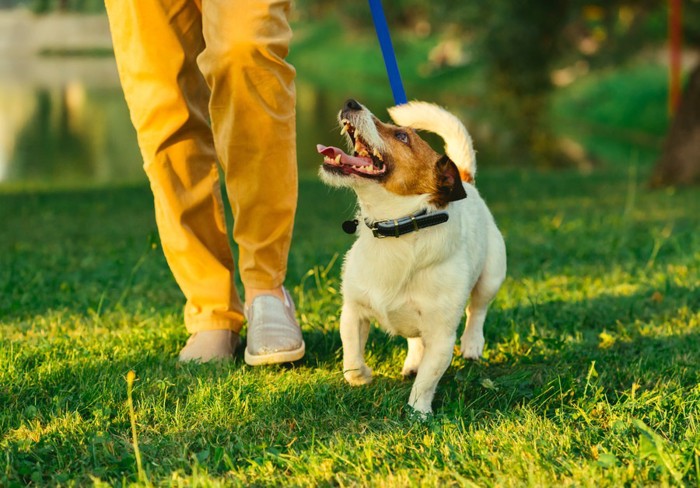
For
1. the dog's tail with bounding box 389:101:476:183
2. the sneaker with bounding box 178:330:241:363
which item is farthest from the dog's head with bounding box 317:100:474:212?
the sneaker with bounding box 178:330:241:363

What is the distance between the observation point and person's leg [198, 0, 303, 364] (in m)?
3.22

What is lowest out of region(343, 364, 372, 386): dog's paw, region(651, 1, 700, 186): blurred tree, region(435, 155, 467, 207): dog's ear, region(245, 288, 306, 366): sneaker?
region(651, 1, 700, 186): blurred tree

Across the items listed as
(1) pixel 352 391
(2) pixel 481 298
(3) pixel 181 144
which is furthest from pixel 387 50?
(1) pixel 352 391

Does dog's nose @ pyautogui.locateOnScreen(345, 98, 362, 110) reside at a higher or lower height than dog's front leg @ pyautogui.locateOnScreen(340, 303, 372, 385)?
higher

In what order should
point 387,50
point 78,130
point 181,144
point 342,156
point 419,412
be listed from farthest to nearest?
point 78,130 → point 181,144 → point 387,50 → point 342,156 → point 419,412

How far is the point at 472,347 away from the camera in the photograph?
3.61 m

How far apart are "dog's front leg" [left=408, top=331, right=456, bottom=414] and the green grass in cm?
7

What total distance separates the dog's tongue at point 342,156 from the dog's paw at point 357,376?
735 millimetres

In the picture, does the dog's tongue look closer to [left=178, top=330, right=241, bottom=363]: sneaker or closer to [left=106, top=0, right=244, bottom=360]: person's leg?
[left=106, top=0, right=244, bottom=360]: person's leg

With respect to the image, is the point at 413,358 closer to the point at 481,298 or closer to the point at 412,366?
the point at 412,366

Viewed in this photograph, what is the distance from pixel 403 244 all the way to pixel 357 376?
1.69ft

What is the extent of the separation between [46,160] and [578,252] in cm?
1217

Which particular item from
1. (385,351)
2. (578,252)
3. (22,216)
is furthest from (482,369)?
(22,216)

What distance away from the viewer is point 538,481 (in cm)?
241
